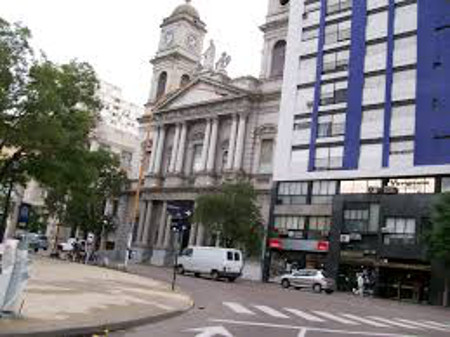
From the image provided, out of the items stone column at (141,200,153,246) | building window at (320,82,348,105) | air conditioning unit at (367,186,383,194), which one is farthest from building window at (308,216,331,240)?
stone column at (141,200,153,246)

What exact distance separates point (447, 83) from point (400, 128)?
4.76 m

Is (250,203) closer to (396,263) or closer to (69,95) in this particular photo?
(396,263)

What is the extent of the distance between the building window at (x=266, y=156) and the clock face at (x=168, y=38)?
23.0 metres

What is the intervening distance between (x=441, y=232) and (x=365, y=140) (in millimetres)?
13598

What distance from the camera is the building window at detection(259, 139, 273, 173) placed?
62188 millimetres

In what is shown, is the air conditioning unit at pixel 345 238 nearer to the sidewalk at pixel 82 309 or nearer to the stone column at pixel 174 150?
the stone column at pixel 174 150

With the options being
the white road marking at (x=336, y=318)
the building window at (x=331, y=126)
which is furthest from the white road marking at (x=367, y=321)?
the building window at (x=331, y=126)

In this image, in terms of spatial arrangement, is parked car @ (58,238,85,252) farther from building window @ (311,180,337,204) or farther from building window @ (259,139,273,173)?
building window @ (311,180,337,204)

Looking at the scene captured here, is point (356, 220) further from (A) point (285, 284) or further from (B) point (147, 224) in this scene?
(B) point (147, 224)

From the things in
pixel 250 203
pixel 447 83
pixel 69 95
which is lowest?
pixel 250 203

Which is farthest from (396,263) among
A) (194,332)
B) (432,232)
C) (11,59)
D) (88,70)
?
(194,332)

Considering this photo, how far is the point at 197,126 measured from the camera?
71.4 m

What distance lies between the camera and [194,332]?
12766 mm

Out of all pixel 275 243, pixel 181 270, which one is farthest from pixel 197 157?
pixel 181 270
